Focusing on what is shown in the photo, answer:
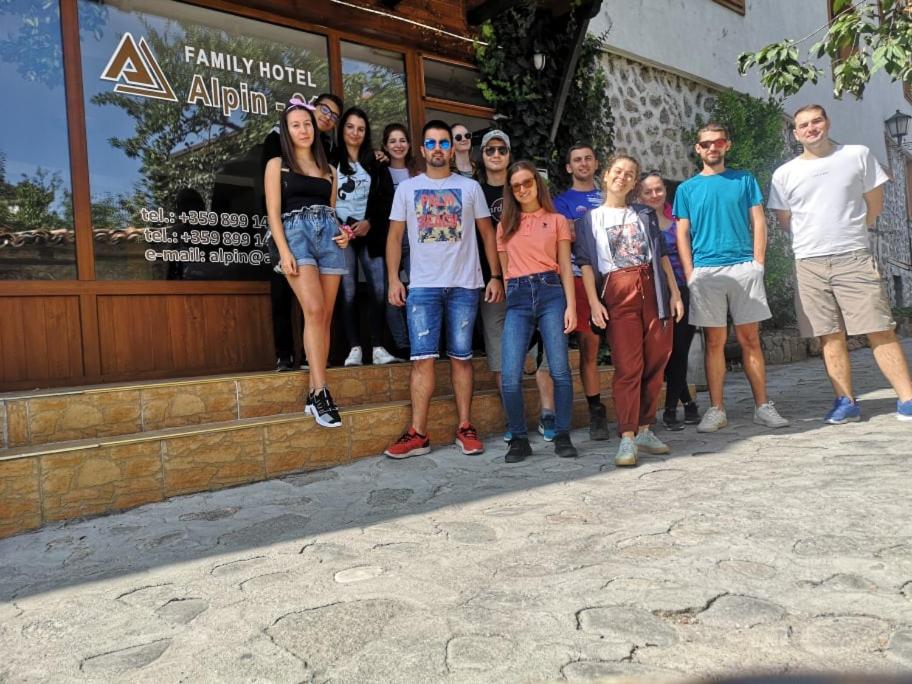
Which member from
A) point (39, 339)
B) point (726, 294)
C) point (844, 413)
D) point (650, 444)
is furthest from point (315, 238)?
point (844, 413)

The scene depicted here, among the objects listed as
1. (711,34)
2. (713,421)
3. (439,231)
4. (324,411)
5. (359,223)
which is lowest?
(713,421)

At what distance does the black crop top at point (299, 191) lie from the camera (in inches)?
159

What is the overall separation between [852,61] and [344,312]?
359 cm

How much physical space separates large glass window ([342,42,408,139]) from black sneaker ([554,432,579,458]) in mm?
3084

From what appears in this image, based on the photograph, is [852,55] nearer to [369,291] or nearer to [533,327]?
[533,327]

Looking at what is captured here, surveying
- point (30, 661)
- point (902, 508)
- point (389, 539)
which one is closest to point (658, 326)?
point (902, 508)

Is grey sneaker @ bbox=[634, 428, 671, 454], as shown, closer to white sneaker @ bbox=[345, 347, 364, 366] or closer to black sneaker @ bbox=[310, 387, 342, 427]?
black sneaker @ bbox=[310, 387, 342, 427]

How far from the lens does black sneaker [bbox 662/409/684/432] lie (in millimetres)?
4645

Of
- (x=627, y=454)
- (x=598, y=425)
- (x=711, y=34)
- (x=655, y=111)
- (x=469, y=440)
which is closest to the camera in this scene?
(x=627, y=454)

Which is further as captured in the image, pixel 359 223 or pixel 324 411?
pixel 359 223

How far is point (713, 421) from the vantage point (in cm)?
445

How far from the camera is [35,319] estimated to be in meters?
4.18

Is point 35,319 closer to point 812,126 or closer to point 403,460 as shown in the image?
point 403,460

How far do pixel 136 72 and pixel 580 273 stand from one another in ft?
10.4
